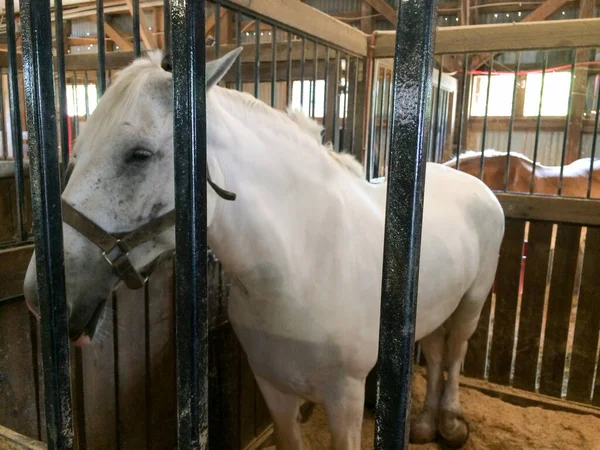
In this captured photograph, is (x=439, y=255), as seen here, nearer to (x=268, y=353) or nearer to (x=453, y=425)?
(x=268, y=353)

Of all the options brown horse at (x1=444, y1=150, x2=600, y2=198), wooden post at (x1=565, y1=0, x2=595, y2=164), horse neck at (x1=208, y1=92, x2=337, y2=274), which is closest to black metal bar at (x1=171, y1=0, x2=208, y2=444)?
horse neck at (x1=208, y1=92, x2=337, y2=274)

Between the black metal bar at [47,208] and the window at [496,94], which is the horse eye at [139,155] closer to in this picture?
the black metal bar at [47,208]

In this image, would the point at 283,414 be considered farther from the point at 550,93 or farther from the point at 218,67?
the point at 550,93

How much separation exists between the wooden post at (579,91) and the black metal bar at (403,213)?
6917 mm

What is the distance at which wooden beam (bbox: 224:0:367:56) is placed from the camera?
154 centimetres

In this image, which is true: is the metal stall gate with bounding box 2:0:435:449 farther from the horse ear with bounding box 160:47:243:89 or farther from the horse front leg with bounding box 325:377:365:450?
the horse front leg with bounding box 325:377:365:450

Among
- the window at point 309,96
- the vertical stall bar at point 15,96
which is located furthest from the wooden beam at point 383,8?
the vertical stall bar at point 15,96

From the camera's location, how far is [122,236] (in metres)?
0.93

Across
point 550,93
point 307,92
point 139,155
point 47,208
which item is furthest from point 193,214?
point 550,93

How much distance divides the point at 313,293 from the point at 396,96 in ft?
2.84

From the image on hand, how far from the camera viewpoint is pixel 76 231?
2.90ft

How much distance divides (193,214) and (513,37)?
215 cm

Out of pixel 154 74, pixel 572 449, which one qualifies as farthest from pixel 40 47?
pixel 572 449

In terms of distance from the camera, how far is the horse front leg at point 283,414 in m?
1.49
